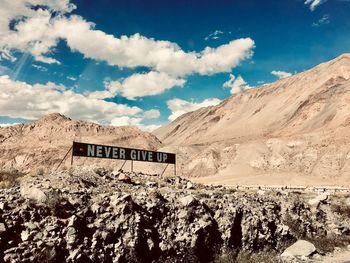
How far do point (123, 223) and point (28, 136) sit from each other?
5097 inches

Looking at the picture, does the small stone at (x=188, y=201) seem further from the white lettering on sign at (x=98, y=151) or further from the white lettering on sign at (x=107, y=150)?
the white lettering on sign at (x=107, y=150)

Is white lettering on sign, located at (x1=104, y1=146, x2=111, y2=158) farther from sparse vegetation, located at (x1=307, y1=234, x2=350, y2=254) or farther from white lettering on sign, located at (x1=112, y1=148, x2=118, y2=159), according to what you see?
sparse vegetation, located at (x1=307, y1=234, x2=350, y2=254)

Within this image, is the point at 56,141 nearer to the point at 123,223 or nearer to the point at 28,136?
the point at 28,136

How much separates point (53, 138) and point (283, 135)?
76209mm

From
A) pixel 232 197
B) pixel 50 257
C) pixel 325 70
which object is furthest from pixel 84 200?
pixel 325 70

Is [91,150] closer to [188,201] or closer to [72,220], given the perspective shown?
[188,201]

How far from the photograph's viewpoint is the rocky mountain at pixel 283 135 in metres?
73.0

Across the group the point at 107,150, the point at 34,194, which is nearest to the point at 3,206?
the point at 34,194

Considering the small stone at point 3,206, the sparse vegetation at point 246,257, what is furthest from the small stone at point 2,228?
the sparse vegetation at point 246,257

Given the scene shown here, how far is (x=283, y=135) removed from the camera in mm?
98250

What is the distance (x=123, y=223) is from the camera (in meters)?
15.4

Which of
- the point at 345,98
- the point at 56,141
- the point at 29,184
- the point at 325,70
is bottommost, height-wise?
the point at 29,184

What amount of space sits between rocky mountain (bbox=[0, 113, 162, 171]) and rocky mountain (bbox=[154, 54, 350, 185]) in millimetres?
23956

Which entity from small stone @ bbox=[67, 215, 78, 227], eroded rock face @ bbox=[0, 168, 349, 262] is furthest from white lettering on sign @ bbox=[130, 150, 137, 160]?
small stone @ bbox=[67, 215, 78, 227]
